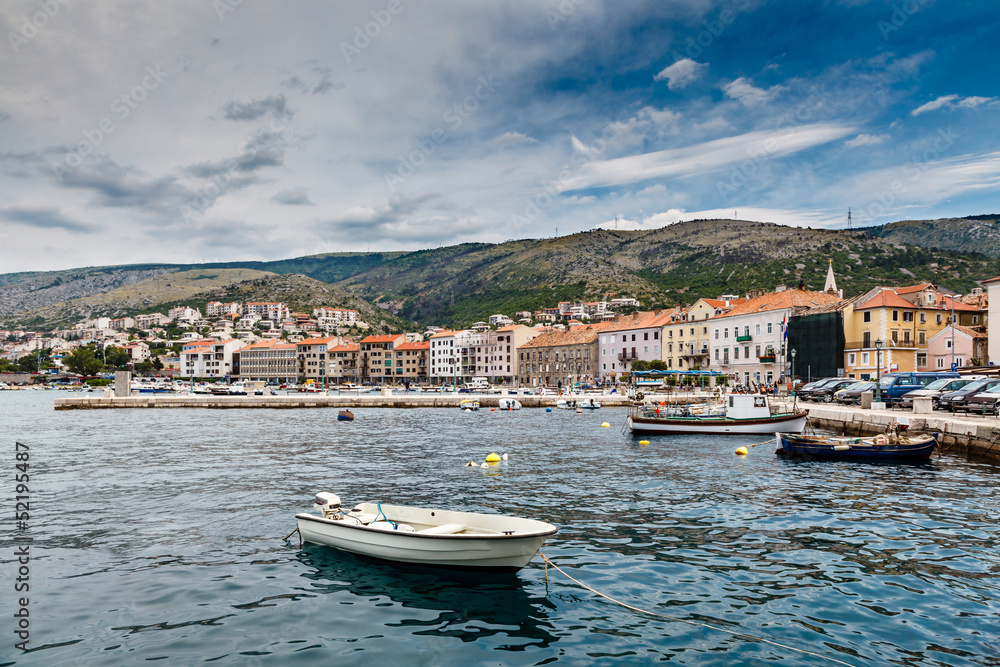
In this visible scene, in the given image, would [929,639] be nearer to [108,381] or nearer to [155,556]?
[155,556]

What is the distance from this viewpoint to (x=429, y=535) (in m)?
12.0

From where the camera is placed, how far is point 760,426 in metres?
40.5

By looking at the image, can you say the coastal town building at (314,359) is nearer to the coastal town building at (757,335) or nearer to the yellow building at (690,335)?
the yellow building at (690,335)

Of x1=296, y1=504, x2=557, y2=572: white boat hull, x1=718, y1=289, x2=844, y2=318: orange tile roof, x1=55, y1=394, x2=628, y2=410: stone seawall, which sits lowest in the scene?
x1=55, y1=394, x2=628, y2=410: stone seawall

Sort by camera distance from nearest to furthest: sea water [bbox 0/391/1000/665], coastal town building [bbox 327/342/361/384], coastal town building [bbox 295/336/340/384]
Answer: sea water [bbox 0/391/1000/665], coastal town building [bbox 327/342/361/384], coastal town building [bbox 295/336/340/384]

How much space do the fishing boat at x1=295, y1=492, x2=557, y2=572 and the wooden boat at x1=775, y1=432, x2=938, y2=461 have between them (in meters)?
21.6

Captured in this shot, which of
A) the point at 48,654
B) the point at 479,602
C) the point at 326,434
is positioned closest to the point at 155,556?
the point at 48,654

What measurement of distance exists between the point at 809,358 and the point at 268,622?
264ft

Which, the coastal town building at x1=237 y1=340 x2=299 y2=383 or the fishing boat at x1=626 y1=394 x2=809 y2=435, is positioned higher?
the coastal town building at x1=237 y1=340 x2=299 y2=383

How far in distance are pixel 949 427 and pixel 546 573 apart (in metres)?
27.0

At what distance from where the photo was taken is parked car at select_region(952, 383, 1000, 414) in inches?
1251

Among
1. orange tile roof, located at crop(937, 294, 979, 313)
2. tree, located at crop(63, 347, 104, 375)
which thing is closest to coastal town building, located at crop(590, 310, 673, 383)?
orange tile roof, located at crop(937, 294, 979, 313)

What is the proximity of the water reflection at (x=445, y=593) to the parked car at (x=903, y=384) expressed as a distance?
41270 mm

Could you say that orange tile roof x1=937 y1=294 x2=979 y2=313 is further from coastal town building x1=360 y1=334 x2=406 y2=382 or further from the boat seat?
coastal town building x1=360 y1=334 x2=406 y2=382
